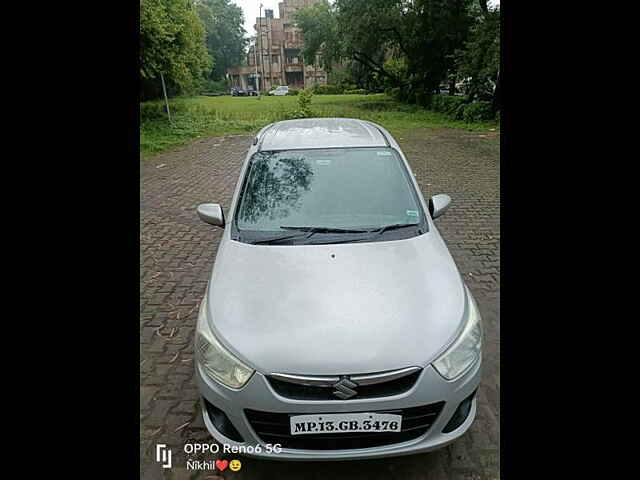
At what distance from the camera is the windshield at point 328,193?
3.04 meters

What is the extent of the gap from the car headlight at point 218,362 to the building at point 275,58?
7516 cm

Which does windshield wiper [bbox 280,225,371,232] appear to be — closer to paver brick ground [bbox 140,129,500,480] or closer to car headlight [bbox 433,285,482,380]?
car headlight [bbox 433,285,482,380]

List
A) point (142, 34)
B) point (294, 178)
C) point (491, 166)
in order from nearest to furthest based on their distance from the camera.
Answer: point (294, 178) < point (491, 166) < point (142, 34)

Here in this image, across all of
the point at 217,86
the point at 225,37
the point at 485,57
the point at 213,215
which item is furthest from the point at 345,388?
the point at 225,37

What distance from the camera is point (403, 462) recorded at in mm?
2438

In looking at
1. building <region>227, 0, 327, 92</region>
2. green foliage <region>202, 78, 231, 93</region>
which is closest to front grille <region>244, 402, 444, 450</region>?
green foliage <region>202, 78, 231, 93</region>

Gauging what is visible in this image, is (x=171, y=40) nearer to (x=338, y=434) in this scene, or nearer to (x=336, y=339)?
(x=336, y=339)

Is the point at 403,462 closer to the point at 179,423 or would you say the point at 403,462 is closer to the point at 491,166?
the point at 179,423

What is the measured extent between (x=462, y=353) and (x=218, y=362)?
50.3 inches

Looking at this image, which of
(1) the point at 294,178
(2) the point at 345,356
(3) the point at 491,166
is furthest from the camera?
(3) the point at 491,166

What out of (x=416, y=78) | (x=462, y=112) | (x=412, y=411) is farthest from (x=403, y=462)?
(x=416, y=78)
